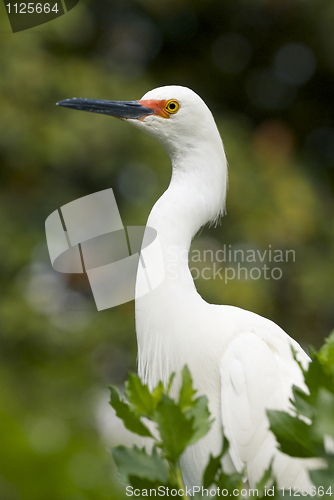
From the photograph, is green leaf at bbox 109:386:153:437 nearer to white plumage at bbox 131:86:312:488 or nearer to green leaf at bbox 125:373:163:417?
green leaf at bbox 125:373:163:417

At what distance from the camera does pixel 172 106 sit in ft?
5.29

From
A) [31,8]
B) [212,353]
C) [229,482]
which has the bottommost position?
[212,353]

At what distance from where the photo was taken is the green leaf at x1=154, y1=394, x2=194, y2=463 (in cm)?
44

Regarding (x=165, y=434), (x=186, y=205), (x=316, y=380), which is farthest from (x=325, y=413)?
(x=186, y=205)

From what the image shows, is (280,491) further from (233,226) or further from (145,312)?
(233,226)

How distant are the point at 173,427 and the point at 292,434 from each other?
Result: 112mm

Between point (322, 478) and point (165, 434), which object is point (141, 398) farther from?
point (322, 478)

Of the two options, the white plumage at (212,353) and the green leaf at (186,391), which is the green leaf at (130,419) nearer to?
the green leaf at (186,391)

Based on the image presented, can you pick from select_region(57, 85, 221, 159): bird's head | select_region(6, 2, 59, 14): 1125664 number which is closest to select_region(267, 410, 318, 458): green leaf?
select_region(57, 85, 221, 159): bird's head

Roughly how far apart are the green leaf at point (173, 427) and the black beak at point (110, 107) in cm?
130

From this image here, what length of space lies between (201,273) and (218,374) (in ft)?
8.52

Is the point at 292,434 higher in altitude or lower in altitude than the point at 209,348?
higher

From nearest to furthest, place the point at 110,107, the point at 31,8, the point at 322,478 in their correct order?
the point at 322,478
the point at 110,107
the point at 31,8

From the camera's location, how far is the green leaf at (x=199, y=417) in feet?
1.46
